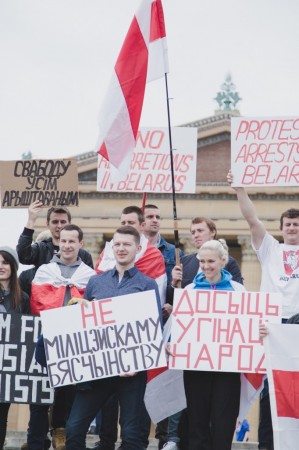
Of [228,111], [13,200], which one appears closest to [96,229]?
[228,111]

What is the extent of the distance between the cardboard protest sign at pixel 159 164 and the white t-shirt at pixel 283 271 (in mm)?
3205

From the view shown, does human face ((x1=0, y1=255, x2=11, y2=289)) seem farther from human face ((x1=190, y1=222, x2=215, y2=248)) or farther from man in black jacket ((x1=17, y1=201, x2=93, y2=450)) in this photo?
human face ((x1=190, y1=222, x2=215, y2=248))

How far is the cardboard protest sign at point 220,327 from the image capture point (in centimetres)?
Answer: 1014

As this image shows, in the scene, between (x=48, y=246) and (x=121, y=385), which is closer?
(x=121, y=385)

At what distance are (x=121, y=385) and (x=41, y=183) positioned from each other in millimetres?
3246

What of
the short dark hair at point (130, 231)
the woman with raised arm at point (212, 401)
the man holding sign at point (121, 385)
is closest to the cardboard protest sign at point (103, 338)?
the man holding sign at point (121, 385)

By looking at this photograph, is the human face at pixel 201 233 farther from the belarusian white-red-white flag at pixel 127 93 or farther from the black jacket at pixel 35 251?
the black jacket at pixel 35 251

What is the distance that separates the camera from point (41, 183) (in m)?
12.7

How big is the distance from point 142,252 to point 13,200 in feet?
7.16

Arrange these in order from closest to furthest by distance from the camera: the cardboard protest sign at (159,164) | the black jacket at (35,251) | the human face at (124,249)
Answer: the human face at (124,249), the black jacket at (35,251), the cardboard protest sign at (159,164)

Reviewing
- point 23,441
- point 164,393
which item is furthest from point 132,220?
point 23,441

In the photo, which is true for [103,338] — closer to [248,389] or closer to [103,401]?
[103,401]

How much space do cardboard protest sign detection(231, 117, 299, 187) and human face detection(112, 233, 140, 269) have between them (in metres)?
2.64

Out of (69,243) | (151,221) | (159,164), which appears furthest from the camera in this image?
(159,164)
